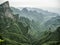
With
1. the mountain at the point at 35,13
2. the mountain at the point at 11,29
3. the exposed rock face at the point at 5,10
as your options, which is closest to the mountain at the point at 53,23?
the mountain at the point at 35,13

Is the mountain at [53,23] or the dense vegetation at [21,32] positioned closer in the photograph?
the dense vegetation at [21,32]

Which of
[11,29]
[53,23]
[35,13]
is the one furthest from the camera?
[35,13]

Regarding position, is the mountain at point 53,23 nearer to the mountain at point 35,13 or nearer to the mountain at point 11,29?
the mountain at point 35,13

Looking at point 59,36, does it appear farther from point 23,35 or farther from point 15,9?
point 15,9

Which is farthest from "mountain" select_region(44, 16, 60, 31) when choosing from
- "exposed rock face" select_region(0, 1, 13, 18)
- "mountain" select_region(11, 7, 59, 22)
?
"exposed rock face" select_region(0, 1, 13, 18)

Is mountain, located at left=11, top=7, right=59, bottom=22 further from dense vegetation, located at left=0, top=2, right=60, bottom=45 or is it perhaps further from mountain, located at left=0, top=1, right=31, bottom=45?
mountain, located at left=0, top=1, right=31, bottom=45

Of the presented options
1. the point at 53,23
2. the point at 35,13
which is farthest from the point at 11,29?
the point at 53,23

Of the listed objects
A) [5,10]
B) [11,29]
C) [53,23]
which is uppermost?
[5,10]

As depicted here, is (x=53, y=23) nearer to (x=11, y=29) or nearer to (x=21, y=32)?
(x=21, y=32)
